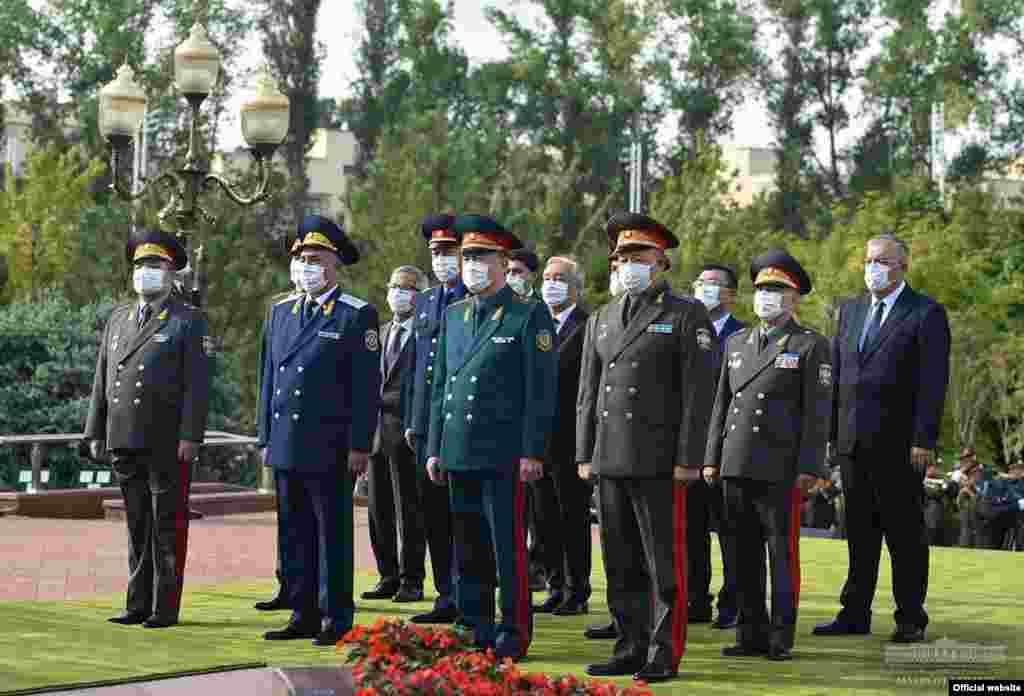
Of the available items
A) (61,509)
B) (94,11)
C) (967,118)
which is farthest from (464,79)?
(61,509)

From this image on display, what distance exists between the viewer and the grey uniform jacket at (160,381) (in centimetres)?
1052

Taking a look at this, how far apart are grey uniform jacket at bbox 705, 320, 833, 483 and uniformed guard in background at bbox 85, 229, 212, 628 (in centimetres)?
291

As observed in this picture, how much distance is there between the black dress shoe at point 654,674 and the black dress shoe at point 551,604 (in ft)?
8.97

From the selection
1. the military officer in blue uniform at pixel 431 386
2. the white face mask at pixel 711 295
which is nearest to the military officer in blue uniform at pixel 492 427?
the military officer in blue uniform at pixel 431 386

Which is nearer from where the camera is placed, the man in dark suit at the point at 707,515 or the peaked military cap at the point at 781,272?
the peaked military cap at the point at 781,272

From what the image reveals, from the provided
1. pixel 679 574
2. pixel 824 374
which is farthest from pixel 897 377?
pixel 679 574

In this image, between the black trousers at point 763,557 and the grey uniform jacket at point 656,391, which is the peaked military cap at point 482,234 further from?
the black trousers at point 763,557

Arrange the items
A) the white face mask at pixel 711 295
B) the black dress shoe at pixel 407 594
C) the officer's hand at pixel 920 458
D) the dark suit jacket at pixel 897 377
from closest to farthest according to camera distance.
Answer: the officer's hand at pixel 920 458, the dark suit jacket at pixel 897 377, the white face mask at pixel 711 295, the black dress shoe at pixel 407 594

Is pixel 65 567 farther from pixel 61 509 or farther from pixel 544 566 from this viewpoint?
pixel 61 509

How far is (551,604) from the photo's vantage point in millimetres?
11664

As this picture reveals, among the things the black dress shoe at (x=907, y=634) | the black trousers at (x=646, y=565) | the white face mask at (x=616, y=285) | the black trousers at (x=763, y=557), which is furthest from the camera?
the black dress shoe at (x=907, y=634)

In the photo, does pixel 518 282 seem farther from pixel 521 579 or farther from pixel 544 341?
pixel 521 579


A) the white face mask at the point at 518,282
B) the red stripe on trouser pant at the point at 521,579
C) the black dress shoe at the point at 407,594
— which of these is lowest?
the black dress shoe at the point at 407,594

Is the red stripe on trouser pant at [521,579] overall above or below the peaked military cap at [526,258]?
below
